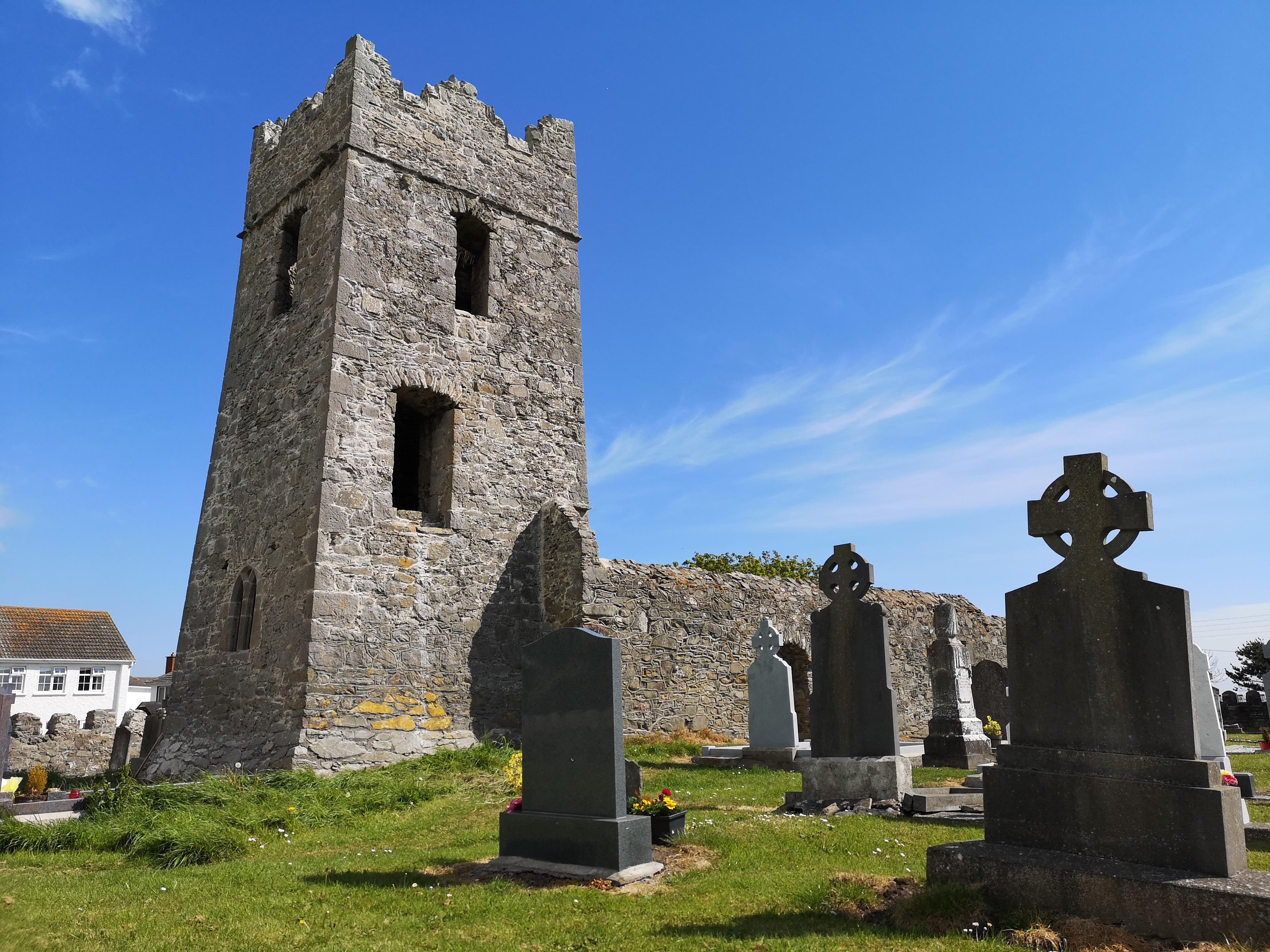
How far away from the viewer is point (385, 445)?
12.3 metres

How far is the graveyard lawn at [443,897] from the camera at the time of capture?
14.3 ft

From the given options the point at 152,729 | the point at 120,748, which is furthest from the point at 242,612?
the point at 120,748

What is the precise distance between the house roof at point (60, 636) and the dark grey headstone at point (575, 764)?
38102 mm

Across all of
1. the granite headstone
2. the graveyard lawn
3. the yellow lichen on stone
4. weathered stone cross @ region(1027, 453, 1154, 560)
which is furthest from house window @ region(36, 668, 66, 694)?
weathered stone cross @ region(1027, 453, 1154, 560)

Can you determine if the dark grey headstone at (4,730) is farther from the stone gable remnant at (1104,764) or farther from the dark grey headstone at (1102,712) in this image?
the dark grey headstone at (1102,712)

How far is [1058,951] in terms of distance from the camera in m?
3.81

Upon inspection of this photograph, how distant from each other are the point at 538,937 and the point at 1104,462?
4.13 m

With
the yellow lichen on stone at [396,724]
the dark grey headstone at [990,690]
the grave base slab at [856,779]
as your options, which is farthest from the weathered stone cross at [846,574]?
the dark grey headstone at [990,690]

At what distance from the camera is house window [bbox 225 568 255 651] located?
12523 millimetres

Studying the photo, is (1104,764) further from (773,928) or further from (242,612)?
(242,612)

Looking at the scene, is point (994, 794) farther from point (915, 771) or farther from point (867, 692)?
point (915, 771)

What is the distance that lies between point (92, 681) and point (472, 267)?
111 feet

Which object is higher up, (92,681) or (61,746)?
A: (92,681)

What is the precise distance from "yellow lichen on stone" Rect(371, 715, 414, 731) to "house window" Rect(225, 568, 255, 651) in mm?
2600
